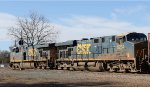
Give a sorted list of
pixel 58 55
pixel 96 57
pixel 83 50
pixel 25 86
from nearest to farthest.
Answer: pixel 25 86, pixel 96 57, pixel 83 50, pixel 58 55

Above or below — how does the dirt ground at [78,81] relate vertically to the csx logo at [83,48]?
below

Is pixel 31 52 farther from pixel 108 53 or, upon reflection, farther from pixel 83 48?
pixel 108 53

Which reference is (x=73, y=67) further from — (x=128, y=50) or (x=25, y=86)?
(x=25, y=86)

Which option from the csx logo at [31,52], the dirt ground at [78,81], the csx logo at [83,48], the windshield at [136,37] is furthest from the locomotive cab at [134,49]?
the csx logo at [31,52]

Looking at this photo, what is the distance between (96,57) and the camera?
3478 cm

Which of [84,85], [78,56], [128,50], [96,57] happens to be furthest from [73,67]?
[84,85]

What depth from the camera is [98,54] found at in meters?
34.4

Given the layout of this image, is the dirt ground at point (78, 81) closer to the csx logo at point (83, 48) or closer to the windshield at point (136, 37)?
the windshield at point (136, 37)

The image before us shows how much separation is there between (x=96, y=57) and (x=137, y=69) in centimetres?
655

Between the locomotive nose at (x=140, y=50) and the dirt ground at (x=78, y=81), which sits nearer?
the dirt ground at (x=78, y=81)

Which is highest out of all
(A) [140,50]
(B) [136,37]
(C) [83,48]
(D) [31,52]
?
(B) [136,37]

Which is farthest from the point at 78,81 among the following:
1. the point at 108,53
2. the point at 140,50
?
the point at 108,53

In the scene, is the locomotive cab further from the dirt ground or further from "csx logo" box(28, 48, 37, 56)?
"csx logo" box(28, 48, 37, 56)

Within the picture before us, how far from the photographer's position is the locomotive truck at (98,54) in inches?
1174
